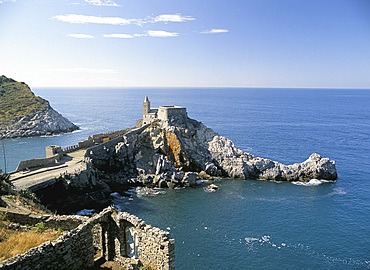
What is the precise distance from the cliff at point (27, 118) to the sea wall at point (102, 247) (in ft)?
272

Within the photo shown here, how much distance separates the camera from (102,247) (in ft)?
45.8

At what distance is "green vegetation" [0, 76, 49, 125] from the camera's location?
92125 millimetres

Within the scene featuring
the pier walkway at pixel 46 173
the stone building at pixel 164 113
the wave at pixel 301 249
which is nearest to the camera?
the wave at pixel 301 249

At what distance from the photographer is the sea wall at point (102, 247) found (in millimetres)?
9055

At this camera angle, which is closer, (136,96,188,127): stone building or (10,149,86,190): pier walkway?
(10,149,86,190): pier walkway

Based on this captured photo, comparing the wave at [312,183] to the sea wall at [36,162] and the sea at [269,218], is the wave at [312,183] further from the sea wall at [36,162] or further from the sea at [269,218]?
the sea wall at [36,162]

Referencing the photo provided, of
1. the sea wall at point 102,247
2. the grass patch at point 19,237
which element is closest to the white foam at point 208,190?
the sea wall at point 102,247

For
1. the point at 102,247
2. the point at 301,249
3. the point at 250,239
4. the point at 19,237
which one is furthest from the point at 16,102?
the point at 19,237

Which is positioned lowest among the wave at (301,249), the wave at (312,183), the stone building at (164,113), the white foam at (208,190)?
the wave at (301,249)

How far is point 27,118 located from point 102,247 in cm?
9115

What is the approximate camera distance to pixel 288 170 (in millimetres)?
50188

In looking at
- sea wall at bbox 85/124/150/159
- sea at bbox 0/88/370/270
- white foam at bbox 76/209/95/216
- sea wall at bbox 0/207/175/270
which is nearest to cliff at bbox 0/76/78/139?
sea at bbox 0/88/370/270

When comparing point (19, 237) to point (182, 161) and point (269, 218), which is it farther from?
point (182, 161)

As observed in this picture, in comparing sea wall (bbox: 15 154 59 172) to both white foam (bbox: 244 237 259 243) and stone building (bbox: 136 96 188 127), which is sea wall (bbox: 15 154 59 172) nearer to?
stone building (bbox: 136 96 188 127)
